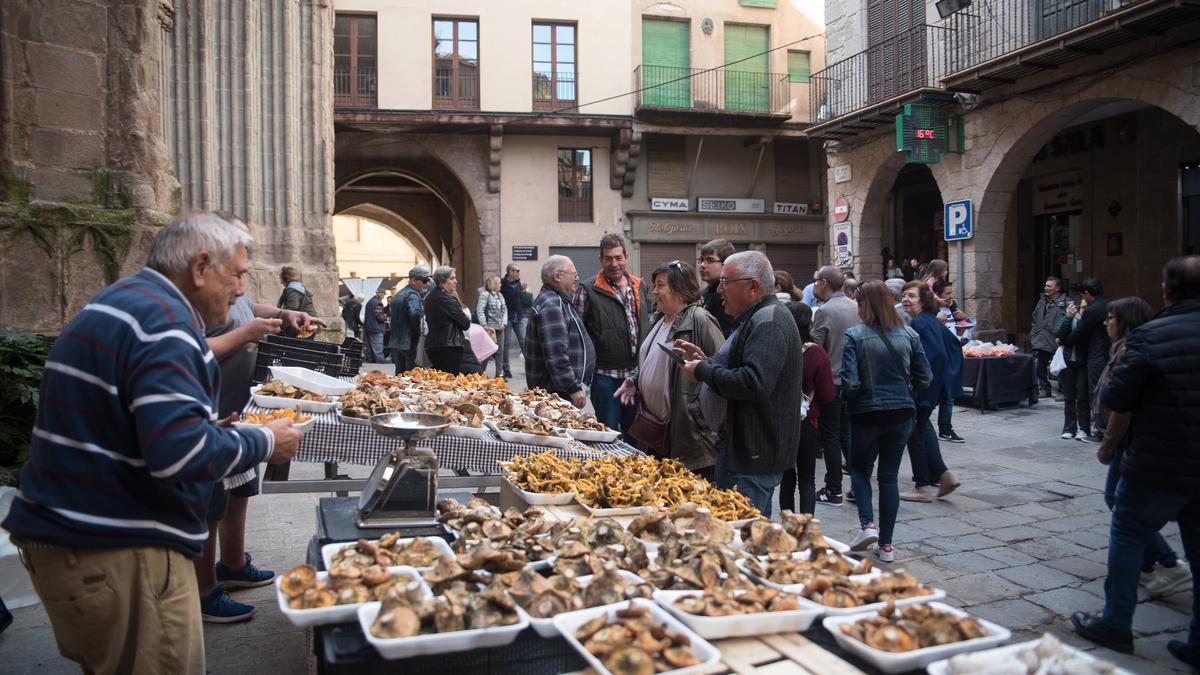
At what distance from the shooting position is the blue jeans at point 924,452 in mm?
7129

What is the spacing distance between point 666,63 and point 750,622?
24.0 m

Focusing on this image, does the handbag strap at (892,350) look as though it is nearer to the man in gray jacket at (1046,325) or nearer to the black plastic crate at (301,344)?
the black plastic crate at (301,344)

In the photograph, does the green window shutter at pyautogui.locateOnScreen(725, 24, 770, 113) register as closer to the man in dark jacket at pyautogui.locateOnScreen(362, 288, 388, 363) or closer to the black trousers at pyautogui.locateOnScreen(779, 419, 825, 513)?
the man in dark jacket at pyautogui.locateOnScreen(362, 288, 388, 363)

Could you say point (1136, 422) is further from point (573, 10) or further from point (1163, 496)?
point (573, 10)

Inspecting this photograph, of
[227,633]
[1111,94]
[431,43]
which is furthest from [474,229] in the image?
[227,633]

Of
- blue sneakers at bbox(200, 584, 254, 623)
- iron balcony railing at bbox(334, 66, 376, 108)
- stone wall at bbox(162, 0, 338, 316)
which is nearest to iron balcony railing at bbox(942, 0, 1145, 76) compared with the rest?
stone wall at bbox(162, 0, 338, 316)

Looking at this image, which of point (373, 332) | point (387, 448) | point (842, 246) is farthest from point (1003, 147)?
point (387, 448)

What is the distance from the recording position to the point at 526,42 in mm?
23141

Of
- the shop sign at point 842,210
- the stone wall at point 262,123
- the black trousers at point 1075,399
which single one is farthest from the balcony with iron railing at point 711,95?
the black trousers at point 1075,399

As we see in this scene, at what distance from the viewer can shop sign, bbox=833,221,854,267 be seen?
19438 millimetres

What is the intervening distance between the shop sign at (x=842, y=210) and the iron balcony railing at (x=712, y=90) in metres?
5.29

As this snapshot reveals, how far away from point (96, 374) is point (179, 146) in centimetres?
969

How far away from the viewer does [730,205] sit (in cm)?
2553

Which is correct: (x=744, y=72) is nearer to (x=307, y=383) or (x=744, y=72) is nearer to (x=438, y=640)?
(x=307, y=383)
